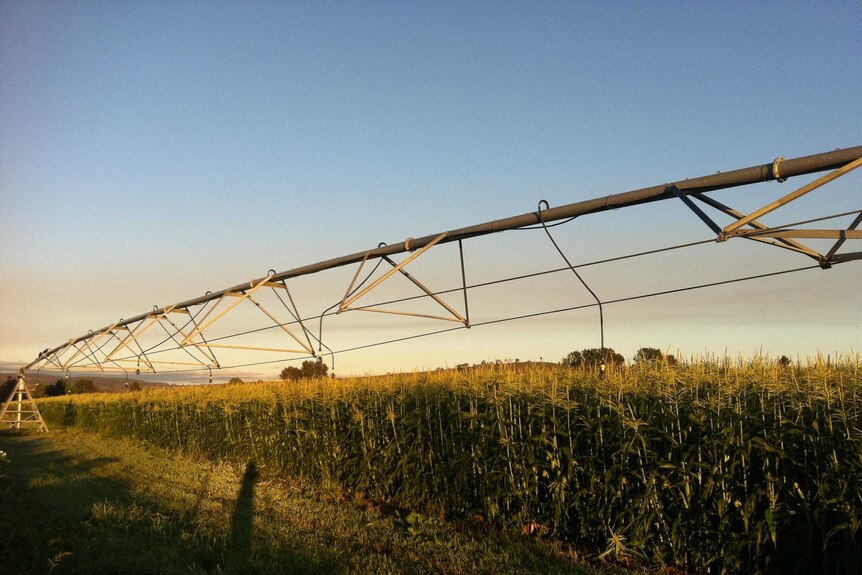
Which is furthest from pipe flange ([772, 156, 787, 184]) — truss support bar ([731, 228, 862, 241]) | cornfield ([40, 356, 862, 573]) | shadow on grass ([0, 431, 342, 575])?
shadow on grass ([0, 431, 342, 575])

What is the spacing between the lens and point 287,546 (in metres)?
7.03

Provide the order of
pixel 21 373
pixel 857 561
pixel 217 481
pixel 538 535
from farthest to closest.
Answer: pixel 21 373 < pixel 217 481 < pixel 538 535 < pixel 857 561

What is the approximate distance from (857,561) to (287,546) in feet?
18.2

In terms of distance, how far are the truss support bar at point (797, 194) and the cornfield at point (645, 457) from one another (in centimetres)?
153

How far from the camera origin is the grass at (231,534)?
629 centimetres

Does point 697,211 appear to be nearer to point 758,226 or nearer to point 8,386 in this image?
point 758,226

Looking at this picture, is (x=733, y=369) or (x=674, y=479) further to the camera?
(x=733, y=369)

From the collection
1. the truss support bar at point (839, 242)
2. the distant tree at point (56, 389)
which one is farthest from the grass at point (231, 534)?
the distant tree at point (56, 389)

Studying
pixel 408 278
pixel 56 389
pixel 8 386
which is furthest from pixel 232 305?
pixel 56 389

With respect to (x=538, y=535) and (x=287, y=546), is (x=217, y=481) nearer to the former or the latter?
(x=287, y=546)

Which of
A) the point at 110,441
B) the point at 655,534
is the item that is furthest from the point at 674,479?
the point at 110,441

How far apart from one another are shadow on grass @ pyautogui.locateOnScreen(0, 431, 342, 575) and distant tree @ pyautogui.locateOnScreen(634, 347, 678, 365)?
13.9 feet

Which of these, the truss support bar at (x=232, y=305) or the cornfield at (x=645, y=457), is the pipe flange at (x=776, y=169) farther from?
the truss support bar at (x=232, y=305)

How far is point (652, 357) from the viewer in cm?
767
